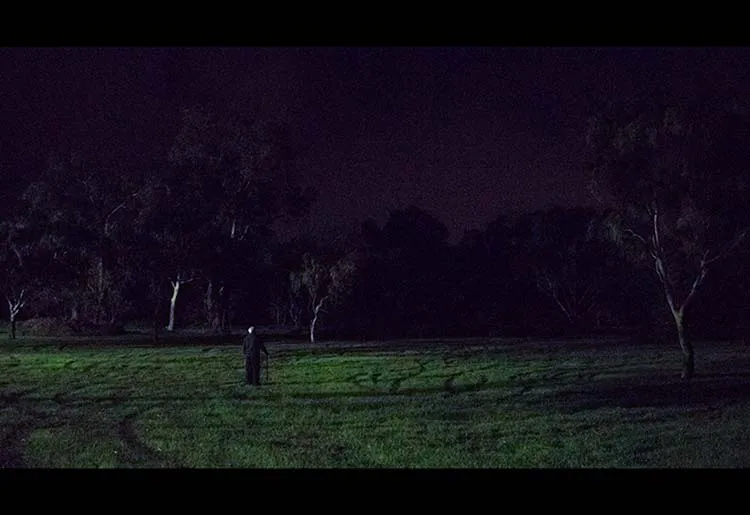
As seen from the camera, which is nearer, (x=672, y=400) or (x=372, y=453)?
(x=372, y=453)

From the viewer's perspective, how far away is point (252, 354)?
24562mm

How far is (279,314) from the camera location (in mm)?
72000

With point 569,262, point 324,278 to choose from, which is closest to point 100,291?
point 324,278

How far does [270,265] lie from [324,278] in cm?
1147

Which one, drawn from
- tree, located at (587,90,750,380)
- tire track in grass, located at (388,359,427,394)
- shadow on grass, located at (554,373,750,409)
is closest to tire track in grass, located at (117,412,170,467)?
tire track in grass, located at (388,359,427,394)

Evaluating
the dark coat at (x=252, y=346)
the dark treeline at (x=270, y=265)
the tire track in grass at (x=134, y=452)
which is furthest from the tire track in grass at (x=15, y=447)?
the dark treeline at (x=270, y=265)

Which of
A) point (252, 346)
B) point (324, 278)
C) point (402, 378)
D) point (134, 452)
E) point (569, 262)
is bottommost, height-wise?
point (134, 452)

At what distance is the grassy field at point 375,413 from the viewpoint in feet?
45.8

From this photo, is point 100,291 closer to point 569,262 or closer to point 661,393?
point 569,262

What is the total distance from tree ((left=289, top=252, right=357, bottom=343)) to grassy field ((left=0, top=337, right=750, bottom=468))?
1784 cm
